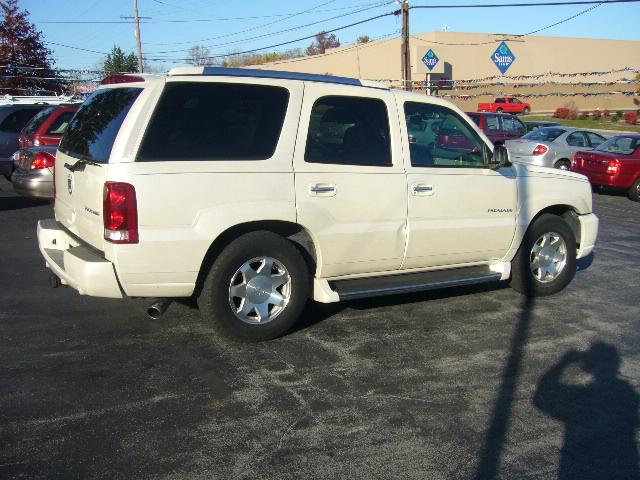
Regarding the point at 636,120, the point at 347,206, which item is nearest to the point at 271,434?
the point at 347,206

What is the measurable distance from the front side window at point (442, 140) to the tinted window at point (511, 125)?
17022 mm

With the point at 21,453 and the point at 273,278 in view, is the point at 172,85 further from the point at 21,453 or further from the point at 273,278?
the point at 21,453

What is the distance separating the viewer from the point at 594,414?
14.6 feet

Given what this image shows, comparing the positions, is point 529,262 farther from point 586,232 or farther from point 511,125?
point 511,125

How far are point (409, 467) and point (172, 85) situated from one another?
3131 mm

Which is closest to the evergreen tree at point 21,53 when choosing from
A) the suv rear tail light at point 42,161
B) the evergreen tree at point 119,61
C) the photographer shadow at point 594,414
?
the evergreen tree at point 119,61

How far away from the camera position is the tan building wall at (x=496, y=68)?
58438 millimetres

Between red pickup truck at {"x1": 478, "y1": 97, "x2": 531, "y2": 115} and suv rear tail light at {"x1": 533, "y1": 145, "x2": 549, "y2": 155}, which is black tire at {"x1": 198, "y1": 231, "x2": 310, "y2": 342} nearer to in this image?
suv rear tail light at {"x1": 533, "y1": 145, "x2": 549, "y2": 155}

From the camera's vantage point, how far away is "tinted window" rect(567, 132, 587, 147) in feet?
61.1

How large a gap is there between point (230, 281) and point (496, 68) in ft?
217

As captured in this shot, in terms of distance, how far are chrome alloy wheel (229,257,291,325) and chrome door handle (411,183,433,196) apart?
1.33 meters

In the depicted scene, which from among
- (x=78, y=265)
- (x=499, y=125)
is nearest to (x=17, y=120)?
(x=78, y=265)

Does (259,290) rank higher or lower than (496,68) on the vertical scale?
lower

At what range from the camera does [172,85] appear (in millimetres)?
5145
